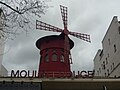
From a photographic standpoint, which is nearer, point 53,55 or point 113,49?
point 53,55

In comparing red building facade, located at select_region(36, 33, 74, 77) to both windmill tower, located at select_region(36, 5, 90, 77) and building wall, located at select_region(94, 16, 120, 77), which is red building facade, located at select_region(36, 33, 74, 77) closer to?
windmill tower, located at select_region(36, 5, 90, 77)

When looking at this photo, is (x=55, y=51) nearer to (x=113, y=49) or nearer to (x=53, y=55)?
(x=53, y=55)

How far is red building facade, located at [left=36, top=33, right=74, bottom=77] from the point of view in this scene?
23.8 metres

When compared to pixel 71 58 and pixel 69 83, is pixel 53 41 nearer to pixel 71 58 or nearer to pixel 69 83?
pixel 71 58

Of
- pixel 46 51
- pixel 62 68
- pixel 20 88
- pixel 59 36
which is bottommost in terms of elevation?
pixel 20 88

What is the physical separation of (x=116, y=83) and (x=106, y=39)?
41.2 ft

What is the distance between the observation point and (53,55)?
24594mm

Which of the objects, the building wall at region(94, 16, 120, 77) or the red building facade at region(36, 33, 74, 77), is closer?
the red building facade at region(36, 33, 74, 77)

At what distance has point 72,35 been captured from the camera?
1052 inches

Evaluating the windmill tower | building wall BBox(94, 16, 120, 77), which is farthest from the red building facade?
building wall BBox(94, 16, 120, 77)

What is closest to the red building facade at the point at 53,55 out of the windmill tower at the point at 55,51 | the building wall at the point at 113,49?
the windmill tower at the point at 55,51

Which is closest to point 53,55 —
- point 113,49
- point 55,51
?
point 55,51

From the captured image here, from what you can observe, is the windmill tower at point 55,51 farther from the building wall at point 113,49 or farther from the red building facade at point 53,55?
the building wall at point 113,49

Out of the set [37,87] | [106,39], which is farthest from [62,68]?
[106,39]
